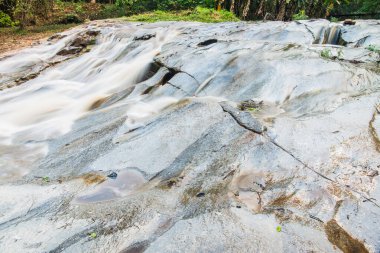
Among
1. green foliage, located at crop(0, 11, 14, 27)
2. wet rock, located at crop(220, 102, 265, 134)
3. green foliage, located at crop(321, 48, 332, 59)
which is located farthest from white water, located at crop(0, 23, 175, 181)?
green foliage, located at crop(0, 11, 14, 27)

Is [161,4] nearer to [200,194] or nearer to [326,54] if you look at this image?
[326,54]

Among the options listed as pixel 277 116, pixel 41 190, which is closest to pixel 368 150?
pixel 277 116

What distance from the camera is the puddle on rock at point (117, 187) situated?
3703 millimetres

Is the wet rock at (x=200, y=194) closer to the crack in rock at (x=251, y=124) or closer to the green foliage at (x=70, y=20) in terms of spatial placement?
the crack in rock at (x=251, y=124)

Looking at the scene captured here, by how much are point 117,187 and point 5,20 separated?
1517 centimetres

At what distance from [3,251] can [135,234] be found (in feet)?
3.64

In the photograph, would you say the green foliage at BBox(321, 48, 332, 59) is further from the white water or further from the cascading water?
the white water

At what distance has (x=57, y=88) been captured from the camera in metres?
8.46

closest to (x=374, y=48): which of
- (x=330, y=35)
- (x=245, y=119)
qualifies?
(x=330, y=35)

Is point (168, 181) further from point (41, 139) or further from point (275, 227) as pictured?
point (41, 139)

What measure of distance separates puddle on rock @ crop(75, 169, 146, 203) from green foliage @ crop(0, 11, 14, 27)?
48.7 feet

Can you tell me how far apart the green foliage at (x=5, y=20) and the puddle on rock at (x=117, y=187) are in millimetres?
14852

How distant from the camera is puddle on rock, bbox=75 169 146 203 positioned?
3.70 m

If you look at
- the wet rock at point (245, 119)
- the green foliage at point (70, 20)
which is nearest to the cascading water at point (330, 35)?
the wet rock at point (245, 119)
